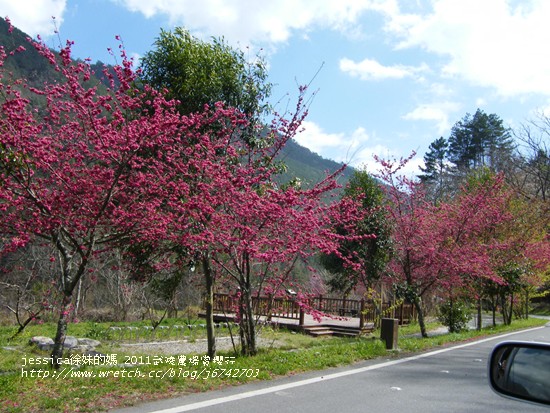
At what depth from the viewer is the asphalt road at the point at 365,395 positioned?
5.68 m

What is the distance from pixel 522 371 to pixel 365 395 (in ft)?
13.3

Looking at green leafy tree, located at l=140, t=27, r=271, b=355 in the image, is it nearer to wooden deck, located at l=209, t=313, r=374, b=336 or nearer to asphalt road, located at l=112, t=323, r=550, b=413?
asphalt road, located at l=112, t=323, r=550, b=413

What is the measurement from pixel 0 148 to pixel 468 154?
195ft

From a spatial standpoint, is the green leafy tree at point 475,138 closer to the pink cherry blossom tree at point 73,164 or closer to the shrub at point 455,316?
the shrub at point 455,316

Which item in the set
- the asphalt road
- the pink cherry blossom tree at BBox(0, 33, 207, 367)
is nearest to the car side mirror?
the asphalt road

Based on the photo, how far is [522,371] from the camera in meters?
2.77

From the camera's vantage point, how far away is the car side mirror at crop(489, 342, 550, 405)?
8.66 ft

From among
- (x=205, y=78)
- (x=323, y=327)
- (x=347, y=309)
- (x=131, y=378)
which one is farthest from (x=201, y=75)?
(x=347, y=309)

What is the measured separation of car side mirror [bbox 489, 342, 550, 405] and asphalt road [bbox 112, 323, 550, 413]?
317 centimetres

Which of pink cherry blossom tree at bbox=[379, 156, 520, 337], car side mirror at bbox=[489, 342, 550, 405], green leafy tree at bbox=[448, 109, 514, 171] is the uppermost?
green leafy tree at bbox=[448, 109, 514, 171]

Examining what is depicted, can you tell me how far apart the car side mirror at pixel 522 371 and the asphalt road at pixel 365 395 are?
3.17 metres

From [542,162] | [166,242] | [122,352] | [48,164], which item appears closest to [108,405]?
[48,164]

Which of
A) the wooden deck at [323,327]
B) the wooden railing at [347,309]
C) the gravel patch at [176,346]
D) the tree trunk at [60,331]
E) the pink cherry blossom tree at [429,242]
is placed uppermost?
the pink cherry blossom tree at [429,242]

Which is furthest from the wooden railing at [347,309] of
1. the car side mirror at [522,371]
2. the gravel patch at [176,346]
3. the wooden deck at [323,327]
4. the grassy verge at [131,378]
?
the car side mirror at [522,371]
